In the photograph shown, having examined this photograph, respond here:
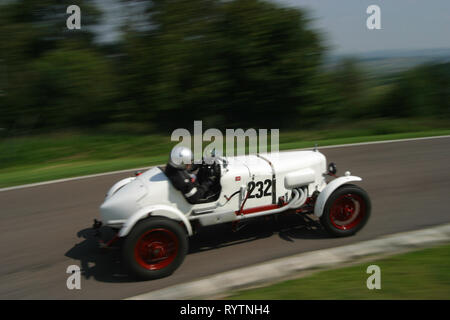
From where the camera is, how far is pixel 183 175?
18.0 ft

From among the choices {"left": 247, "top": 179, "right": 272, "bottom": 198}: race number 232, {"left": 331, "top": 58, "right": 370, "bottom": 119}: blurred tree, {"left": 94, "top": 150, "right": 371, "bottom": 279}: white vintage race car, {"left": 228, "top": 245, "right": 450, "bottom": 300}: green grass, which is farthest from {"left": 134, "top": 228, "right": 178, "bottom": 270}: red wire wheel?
{"left": 331, "top": 58, "right": 370, "bottom": 119}: blurred tree

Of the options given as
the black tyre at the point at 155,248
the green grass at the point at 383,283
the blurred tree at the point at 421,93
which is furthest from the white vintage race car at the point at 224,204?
the blurred tree at the point at 421,93

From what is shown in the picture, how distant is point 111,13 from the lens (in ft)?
66.4

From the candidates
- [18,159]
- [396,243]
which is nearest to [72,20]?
[18,159]

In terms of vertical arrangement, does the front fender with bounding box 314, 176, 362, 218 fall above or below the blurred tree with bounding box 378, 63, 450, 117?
below

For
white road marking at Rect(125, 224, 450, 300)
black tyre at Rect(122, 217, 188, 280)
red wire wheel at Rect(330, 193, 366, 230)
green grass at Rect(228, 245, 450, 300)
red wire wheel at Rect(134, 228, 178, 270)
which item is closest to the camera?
green grass at Rect(228, 245, 450, 300)

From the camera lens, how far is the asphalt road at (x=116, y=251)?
5.27m

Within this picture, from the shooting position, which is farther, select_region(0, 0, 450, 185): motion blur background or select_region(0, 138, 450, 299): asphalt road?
select_region(0, 0, 450, 185): motion blur background

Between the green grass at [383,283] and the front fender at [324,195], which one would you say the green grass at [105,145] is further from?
the green grass at [383,283]

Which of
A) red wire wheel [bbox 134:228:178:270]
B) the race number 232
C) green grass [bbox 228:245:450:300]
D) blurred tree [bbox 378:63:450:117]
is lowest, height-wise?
green grass [bbox 228:245:450:300]

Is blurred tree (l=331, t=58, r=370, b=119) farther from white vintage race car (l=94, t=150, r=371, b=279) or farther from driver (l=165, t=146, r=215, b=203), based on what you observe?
driver (l=165, t=146, r=215, b=203)

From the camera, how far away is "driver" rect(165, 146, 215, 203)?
5.42m

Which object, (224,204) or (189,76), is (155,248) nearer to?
(224,204)

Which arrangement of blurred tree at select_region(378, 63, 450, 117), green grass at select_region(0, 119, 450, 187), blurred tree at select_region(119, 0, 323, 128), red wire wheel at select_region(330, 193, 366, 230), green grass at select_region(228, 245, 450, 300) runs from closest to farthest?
green grass at select_region(228, 245, 450, 300)
red wire wheel at select_region(330, 193, 366, 230)
green grass at select_region(0, 119, 450, 187)
blurred tree at select_region(119, 0, 323, 128)
blurred tree at select_region(378, 63, 450, 117)
